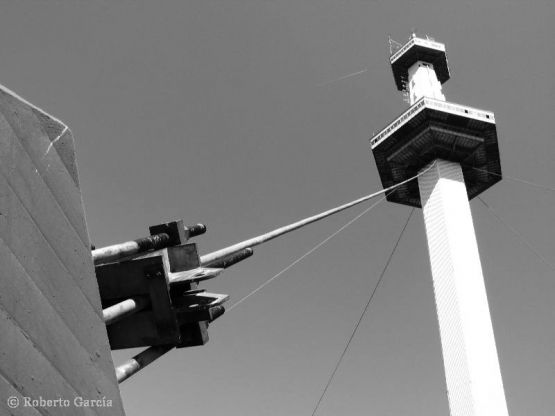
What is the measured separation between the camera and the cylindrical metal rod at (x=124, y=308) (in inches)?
320

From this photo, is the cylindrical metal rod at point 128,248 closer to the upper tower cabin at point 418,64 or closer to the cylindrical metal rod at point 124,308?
the cylindrical metal rod at point 124,308

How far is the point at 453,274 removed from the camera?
3881 centimetres

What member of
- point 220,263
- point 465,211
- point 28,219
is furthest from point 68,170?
point 465,211

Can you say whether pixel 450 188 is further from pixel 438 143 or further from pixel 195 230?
pixel 195 230

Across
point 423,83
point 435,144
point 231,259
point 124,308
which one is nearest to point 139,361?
point 124,308

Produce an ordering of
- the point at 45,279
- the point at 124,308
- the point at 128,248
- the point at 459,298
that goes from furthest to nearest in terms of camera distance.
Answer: the point at 459,298, the point at 128,248, the point at 124,308, the point at 45,279

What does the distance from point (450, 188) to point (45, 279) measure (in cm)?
3933

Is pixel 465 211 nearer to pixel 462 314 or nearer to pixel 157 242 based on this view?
pixel 462 314

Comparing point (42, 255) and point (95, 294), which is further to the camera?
point (95, 294)

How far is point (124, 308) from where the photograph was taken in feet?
27.6

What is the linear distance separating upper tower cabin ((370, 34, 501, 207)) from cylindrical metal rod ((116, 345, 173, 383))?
39121 mm

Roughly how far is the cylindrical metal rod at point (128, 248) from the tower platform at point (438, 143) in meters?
38.7

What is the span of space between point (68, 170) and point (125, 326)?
8.65ft

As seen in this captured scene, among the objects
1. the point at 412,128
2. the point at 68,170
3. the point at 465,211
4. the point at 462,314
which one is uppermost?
the point at 412,128
